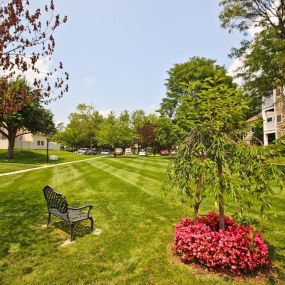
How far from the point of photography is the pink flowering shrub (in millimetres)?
4859

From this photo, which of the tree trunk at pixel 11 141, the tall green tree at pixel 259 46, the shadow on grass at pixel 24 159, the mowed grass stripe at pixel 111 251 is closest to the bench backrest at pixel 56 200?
the mowed grass stripe at pixel 111 251

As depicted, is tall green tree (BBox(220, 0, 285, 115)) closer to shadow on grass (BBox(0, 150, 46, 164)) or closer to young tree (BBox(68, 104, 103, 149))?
shadow on grass (BBox(0, 150, 46, 164))

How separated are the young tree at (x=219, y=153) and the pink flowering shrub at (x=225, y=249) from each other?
0.57 metres

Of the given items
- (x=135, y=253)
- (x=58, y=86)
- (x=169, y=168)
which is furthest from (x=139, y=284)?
(x=58, y=86)

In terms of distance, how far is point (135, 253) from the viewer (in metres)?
5.87

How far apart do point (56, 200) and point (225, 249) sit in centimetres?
468

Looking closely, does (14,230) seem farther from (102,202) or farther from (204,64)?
(204,64)

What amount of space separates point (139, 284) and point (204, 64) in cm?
4716

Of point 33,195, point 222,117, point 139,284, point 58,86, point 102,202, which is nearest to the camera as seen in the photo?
point 139,284

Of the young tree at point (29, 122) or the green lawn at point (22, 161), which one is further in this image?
the young tree at point (29, 122)

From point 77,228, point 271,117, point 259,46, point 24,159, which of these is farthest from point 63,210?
point 271,117

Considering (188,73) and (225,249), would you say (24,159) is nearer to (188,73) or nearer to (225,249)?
(188,73)

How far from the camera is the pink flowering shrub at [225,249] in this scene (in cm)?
486

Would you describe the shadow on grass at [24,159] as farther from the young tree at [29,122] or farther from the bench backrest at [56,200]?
the bench backrest at [56,200]
